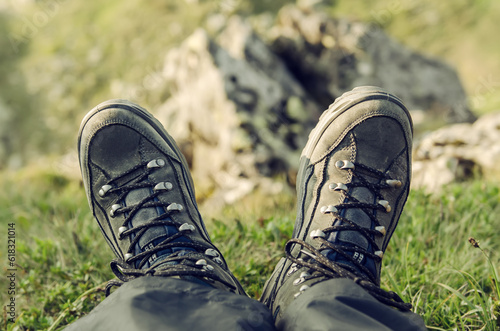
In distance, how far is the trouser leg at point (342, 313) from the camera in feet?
4.20

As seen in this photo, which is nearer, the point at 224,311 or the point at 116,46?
the point at 224,311

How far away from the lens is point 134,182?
2322 millimetres

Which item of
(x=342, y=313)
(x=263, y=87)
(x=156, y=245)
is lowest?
(x=342, y=313)

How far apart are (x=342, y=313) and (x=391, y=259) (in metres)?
1.08

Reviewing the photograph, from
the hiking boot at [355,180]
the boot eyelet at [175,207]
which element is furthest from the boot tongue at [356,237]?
the boot eyelet at [175,207]

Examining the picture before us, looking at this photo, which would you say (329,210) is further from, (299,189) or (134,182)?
(134,182)

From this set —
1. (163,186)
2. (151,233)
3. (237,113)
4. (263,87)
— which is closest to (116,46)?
(263,87)

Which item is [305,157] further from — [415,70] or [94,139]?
[415,70]

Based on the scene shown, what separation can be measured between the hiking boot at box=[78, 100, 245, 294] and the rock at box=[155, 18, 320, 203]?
211 centimetres

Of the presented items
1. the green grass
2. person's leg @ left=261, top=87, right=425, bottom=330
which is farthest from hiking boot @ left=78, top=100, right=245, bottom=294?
person's leg @ left=261, top=87, right=425, bottom=330

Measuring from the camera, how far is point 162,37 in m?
17.7

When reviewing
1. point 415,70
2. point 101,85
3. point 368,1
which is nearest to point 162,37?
point 101,85

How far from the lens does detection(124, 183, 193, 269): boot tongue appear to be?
6.54 feet

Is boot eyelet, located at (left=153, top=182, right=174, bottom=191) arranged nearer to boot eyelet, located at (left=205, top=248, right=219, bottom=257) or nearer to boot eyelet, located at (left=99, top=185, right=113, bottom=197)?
boot eyelet, located at (left=99, top=185, right=113, bottom=197)
